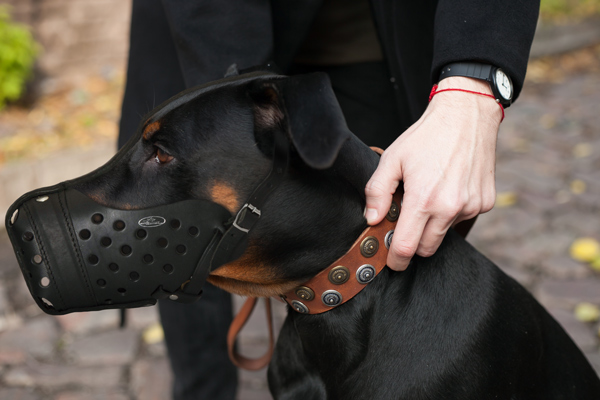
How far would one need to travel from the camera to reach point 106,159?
187 inches

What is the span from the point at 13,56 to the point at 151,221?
4247 millimetres

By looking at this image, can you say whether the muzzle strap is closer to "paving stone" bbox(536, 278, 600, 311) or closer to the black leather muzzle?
the black leather muzzle

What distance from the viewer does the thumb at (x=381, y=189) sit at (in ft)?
4.90

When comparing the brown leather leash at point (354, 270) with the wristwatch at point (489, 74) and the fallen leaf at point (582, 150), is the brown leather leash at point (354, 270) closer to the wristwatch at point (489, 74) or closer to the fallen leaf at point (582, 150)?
the wristwatch at point (489, 74)

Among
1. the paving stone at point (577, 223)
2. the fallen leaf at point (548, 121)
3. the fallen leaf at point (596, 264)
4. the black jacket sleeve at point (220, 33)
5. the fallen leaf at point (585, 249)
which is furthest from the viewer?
the fallen leaf at point (548, 121)

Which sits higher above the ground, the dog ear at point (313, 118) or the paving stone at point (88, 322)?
the dog ear at point (313, 118)

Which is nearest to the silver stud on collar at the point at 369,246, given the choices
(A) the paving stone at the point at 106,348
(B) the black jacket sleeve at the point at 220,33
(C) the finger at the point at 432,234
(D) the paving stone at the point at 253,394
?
(C) the finger at the point at 432,234

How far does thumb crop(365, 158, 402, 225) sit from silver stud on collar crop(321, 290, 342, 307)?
234 millimetres

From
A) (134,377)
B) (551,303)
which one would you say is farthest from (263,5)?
(551,303)

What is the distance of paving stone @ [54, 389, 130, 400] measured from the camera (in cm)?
274

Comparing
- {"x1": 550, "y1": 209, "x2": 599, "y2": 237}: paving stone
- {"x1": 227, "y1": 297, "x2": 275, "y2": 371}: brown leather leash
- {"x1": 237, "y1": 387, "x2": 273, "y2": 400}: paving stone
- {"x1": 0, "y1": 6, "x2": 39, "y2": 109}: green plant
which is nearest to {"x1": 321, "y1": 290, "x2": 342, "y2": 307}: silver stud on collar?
{"x1": 227, "y1": 297, "x2": 275, "y2": 371}: brown leather leash

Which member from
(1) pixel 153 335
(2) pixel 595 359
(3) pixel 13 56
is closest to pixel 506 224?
(2) pixel 595 359

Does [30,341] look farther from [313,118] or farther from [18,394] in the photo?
[313,118]

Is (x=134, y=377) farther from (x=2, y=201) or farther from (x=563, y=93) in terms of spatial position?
(x=563, y=93)
